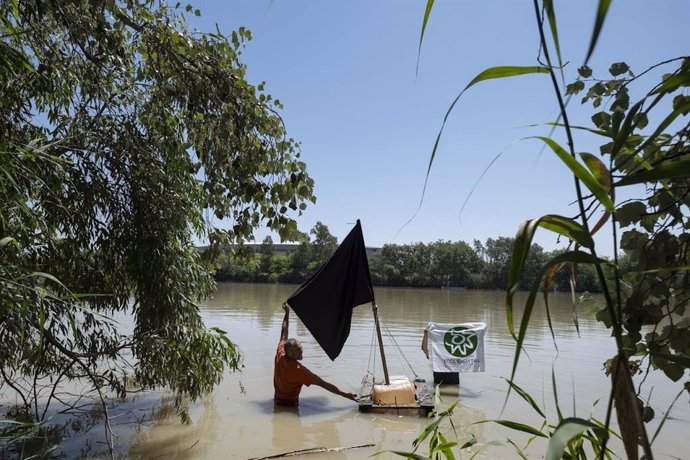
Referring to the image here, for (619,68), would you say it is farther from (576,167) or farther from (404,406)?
(404,406)

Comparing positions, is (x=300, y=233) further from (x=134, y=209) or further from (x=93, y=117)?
(x=93, y=117)

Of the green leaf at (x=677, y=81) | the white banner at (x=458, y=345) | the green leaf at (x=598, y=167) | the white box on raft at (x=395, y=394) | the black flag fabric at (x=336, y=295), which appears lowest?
the white box on raft at (x=395, y=394)

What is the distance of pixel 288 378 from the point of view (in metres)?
8.09

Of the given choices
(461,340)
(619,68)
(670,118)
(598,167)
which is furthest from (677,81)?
(461,340)

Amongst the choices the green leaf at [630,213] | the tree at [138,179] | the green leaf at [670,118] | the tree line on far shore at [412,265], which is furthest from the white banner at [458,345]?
the tree line on far shore at [412,265]

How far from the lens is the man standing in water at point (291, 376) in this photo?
25.8 feet

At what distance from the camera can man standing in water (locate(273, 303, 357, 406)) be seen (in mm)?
7857

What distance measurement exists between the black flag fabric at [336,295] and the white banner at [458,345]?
2.25m

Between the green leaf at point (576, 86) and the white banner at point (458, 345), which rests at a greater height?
the green leaf at point (576, 86)

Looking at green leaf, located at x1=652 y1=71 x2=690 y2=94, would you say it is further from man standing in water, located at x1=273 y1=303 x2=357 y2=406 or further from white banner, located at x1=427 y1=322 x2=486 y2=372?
white banner, located at x1=427 y1=322 x2=486 y2=372

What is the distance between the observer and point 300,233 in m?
3.87

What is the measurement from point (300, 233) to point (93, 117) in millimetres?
2964

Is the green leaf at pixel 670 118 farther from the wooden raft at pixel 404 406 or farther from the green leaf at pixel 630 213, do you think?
the wooden raft at pixel 404 406

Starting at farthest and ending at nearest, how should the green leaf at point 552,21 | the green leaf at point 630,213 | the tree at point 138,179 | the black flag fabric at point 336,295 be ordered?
the black flag fabric at point 336,295 → the tree at point 138,179 → the green leaf at point 630,213 → the green leaf at point 552,21
